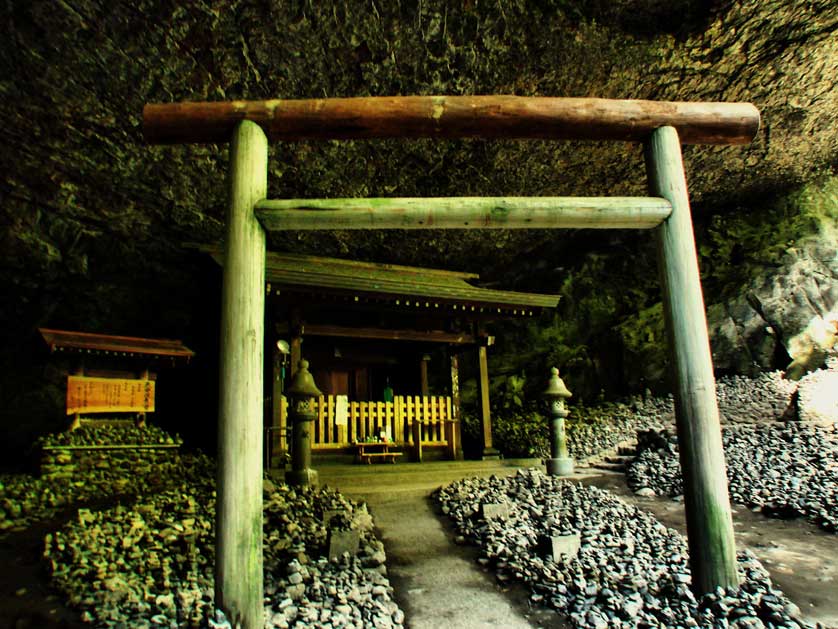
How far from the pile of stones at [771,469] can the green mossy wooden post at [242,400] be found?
20.1 feet

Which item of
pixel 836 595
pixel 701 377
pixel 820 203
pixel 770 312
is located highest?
pixel 820 203

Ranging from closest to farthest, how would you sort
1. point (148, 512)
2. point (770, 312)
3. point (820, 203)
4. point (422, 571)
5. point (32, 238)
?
1. point (422, 571)
2. point (148, 512)
3. point (32, 238)
4. point (770, 312)
5. point (820, 203)

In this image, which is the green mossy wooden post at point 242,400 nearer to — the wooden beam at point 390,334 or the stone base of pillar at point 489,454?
the wooden beam at point 390,334

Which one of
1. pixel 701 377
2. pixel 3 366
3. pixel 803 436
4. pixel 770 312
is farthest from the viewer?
pixel 770 312

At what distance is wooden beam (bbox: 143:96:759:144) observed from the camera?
12.3 feet

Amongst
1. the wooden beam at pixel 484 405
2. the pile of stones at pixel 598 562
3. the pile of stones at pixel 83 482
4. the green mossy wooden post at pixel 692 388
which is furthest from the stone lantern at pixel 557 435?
the pile of stones at pixel 83 482

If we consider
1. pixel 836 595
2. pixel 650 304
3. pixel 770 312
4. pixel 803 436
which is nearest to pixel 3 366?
pixel 836 595

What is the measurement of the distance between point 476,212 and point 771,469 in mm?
6841

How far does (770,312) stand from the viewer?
42.0 feet

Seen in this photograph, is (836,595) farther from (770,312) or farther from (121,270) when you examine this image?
(121,270)

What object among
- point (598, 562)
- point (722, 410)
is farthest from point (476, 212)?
point (722, 410)

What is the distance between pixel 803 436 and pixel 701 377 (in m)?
6.86

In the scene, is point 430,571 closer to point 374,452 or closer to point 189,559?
point 189,559

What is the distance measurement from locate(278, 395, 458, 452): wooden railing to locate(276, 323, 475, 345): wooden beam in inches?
54.4
